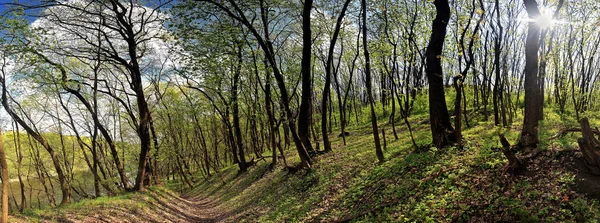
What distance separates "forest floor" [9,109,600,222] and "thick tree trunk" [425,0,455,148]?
0.62 m

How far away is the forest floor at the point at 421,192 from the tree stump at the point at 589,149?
5.7 inches

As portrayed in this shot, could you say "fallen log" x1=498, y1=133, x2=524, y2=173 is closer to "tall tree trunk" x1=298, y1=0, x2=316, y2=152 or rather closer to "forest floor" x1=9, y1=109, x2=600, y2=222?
"forest floor" x1=9, y1=109, x2=600, y2=222

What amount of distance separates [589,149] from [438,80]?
15.9 feet

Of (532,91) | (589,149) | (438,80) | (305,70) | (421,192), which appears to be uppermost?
(305,70)

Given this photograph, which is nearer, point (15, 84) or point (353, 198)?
point (353, 198)

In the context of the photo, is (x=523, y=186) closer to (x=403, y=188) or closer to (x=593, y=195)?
(x=593, y=195)

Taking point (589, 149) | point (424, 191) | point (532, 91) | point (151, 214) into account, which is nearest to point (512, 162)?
point (589, 149)

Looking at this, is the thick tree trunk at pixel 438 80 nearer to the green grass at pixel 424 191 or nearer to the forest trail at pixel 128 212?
the green grass at pixel 424 191

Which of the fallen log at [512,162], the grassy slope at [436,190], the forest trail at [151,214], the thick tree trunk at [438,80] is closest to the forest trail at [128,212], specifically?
the forest trail at [151,214]

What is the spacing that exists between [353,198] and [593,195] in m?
5.49

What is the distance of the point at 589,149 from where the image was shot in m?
5.42

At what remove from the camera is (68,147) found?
3189cm

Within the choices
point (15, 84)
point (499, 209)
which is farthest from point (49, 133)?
point (499, 209)

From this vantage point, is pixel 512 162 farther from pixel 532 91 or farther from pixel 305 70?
pixel 305 70
